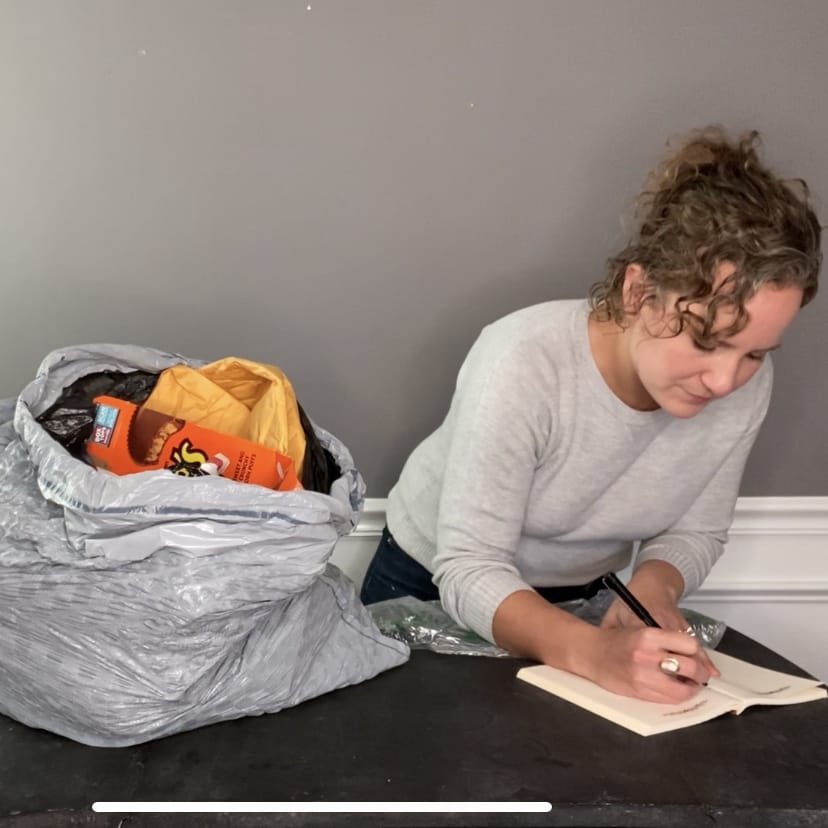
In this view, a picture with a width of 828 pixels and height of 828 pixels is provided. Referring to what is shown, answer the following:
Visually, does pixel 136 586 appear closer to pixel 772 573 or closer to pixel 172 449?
pixel 172 449

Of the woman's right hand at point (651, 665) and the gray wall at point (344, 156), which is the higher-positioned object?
the gray wall at point (344, 156)

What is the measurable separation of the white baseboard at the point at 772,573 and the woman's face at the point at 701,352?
610mm

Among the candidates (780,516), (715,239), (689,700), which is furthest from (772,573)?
(715,239)

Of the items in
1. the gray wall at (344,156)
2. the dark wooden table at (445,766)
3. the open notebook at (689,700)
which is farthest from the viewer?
the gray wall at (344,156)

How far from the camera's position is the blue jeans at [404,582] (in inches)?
55.7

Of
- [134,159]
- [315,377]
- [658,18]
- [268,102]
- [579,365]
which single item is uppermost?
[658,18]

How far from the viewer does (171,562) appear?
36.8 inches

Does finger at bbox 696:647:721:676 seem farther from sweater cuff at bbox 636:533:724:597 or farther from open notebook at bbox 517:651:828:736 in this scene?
sweater cuff at bbox 636:533:724:597

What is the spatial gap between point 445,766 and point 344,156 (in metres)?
0.89

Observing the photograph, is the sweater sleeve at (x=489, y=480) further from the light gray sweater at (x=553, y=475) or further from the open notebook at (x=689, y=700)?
the open notebook at (x=689, y=700)

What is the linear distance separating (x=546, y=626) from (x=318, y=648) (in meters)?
0.25

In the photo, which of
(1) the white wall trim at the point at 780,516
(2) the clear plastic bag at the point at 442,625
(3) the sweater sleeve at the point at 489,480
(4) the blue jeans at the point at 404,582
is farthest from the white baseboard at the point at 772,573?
(3) the sweater sleeve at the point at 489,480

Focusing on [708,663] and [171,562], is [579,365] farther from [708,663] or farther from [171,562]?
[171,562]

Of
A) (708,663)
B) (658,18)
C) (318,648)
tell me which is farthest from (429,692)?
(658,18)
